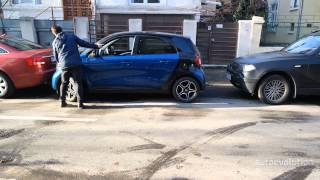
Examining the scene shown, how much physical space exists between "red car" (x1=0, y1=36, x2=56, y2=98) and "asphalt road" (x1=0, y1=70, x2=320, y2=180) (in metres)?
0.47

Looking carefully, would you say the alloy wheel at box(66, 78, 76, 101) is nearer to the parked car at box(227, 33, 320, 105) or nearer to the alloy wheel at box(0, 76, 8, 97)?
the alloy wheel at box(0, 76, 8, 97)

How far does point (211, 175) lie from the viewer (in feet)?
15.5

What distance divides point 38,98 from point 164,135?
169 inches

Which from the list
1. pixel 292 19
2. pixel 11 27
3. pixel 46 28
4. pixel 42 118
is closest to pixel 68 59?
pixel 42 118

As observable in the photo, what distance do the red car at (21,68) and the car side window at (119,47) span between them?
1672mm

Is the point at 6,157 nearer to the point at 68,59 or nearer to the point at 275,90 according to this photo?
the point at 68,59

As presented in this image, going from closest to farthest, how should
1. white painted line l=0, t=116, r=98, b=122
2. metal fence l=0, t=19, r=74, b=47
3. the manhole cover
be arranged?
the manhole cover, white painted line l=0, t=116, r=98, b=122, metal fence l=0, t=19, r=74, b=47

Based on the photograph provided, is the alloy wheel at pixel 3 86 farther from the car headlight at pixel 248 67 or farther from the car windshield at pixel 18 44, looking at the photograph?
the car headlight at pixel 248 67

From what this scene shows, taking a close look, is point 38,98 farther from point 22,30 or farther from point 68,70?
point 22,30

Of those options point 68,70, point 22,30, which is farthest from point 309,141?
point 22,30

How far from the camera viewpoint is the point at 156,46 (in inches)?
339

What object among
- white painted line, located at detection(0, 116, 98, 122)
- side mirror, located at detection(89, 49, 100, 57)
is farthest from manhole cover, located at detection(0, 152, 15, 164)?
side mirror, located at detection(89, 49, 100, 57)

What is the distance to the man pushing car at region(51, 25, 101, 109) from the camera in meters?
7.89

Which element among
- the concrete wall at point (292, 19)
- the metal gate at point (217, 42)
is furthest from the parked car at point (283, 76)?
the concrete wall at point (292, 19)
